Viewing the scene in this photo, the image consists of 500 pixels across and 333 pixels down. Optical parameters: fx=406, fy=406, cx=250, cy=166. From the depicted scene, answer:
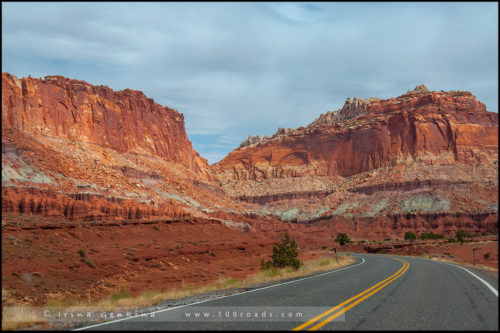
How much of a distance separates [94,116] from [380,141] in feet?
286

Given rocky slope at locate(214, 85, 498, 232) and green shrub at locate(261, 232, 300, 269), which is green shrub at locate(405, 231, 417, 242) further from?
green shrub at locate(261, 232, 300, 269)

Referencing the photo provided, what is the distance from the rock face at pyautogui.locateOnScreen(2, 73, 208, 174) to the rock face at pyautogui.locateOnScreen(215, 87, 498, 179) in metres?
45.4

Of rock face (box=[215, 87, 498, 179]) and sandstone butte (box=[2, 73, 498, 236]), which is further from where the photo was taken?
rock face (box=[215, 87, 498, 179])

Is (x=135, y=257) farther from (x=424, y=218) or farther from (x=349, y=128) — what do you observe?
(x=349, y=128)

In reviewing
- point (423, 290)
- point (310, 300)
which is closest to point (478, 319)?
point (310, 300)

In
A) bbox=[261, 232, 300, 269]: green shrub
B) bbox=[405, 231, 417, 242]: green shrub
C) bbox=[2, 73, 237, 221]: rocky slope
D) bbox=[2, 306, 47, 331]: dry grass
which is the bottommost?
bbox=[405, 231, 417, 242]: green shrub

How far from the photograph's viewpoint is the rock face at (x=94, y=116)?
2918 inches

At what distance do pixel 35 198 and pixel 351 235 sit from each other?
74553mm

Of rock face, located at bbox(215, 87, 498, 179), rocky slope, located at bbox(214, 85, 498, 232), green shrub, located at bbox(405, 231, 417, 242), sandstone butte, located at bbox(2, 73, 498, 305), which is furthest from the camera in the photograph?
rock face, located at bbox(215, 87, 498, 179)

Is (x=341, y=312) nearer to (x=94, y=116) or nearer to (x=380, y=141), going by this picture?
(x=94, y=116)

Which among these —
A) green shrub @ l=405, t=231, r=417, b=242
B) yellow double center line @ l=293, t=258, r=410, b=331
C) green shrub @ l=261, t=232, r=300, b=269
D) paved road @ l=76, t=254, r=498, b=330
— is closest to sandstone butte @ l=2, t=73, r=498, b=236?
green shrub @ l=405, t=231, r=417, b=242

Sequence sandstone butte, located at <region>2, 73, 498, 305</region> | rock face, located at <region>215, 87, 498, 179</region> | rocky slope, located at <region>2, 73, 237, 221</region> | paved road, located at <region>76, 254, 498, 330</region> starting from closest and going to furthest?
paved road, located at <region>76, 254, 498, 330</region>, sandstone butte, located at <region>2, 73, 498, 305</region>, rocky slope, located at <region>2, 73, 237, 221</region>, rock face, located at <region>215, 87, 498, 179</region>

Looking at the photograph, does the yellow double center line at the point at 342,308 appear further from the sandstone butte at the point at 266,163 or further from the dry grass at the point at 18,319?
the sandstone butte at the point at 266,163

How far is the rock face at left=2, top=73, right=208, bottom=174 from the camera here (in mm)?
74125
